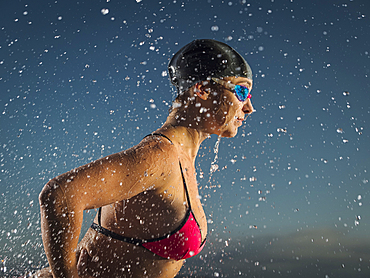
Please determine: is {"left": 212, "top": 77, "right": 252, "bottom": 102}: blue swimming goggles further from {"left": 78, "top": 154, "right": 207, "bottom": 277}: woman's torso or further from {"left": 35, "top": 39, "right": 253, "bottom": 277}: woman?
{"left": 78, "top": 154, "right": 207, "bottom": 277}: woman's torso

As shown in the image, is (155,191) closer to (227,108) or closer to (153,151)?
(153,151)

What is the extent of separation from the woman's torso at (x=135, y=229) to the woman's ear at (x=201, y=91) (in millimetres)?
696

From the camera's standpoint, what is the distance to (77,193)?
43.3 inches

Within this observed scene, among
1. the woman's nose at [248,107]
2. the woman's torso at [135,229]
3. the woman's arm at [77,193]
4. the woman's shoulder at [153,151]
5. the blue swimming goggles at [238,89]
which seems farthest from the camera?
the woman's nose at [248,107]

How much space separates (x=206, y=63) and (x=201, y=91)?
9.3 inches

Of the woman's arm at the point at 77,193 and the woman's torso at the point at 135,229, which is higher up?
the woman's arm at the point at 77,193

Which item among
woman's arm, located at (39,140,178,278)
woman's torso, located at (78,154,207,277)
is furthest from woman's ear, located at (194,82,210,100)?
woman's arm, located at (39,140,178,278)

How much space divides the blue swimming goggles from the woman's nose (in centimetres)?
6

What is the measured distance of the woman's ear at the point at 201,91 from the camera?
2.01 metres

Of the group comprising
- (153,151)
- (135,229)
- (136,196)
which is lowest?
(135,229)

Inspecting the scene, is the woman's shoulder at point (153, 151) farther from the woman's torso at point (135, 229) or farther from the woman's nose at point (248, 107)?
the woman's nose at point (248, 107)

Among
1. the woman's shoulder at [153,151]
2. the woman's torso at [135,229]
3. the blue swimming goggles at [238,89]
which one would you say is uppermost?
the woman's shoulder at [153,151]

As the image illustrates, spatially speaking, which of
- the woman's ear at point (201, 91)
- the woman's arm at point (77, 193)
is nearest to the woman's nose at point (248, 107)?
the woman's ear at point (201, 91)

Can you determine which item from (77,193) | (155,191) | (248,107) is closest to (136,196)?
(155,191)
